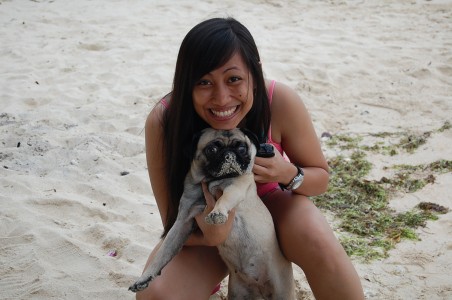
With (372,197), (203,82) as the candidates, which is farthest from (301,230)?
(372,197)

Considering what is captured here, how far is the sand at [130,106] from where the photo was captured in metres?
3.19

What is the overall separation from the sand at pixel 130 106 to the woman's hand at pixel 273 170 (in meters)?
0.83

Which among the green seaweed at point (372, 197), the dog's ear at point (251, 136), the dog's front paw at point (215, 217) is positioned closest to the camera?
the dog's front paw at point (215, 217)

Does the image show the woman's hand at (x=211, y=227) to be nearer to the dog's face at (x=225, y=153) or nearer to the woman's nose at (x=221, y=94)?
the dog's face at (x=225, y=153)

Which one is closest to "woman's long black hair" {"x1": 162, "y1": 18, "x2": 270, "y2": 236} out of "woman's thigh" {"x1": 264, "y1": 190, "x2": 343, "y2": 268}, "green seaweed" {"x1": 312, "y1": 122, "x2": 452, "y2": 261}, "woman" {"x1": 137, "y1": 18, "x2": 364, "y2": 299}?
"woman" {"x1": 137, "y1": 18, "x2": 364, "y2": 299}

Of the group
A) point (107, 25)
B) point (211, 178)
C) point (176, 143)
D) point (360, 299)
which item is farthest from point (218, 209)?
point (107, 25)

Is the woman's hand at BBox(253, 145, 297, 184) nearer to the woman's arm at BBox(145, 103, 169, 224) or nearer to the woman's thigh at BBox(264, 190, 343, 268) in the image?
the woman's thigh at BBox(264, 190, 343, 268)

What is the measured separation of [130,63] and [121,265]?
149 inches

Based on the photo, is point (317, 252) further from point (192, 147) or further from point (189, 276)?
point (192, 147)

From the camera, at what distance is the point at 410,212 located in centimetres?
375

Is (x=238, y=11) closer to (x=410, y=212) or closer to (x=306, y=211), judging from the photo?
(x=410, y=212)

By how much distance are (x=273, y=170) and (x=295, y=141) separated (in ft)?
1.09

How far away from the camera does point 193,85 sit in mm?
2490

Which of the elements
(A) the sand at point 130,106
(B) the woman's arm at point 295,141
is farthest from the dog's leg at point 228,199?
(A) the sand at point 130,106
